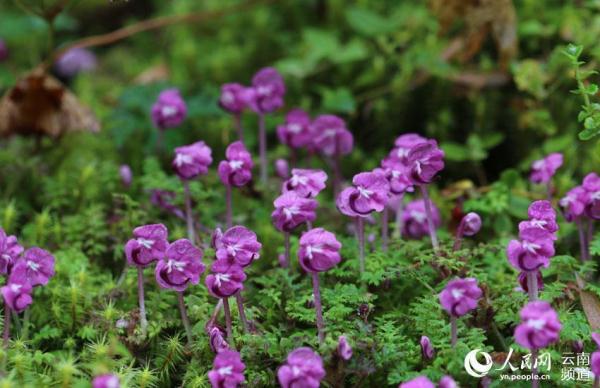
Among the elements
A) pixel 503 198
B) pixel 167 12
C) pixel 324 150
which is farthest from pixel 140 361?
pixel 167 12

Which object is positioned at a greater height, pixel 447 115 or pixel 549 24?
pixel 549 24

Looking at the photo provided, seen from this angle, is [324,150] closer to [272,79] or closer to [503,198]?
[272,79]

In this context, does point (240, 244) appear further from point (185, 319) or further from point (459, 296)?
point (459, 296)

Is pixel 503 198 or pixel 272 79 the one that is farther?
pixel 272 79

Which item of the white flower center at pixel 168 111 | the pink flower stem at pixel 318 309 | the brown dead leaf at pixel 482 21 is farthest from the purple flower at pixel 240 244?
the brown dead leaf at pixel 482 21

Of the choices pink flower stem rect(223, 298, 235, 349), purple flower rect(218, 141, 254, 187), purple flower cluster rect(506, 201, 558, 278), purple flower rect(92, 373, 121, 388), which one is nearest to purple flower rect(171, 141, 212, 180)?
purple flower rect(218, 141, 254, 187)

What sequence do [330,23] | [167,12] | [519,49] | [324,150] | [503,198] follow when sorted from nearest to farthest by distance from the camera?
1. [503,198]
2. [324,150]
3. [519,49]
4. [330,23]
5. [167,12]

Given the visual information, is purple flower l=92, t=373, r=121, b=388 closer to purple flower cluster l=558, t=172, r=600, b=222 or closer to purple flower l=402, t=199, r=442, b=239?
purple flower l=402, t=199, r=442, b=239

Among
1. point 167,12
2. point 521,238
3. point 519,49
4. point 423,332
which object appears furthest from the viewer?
point 167,12

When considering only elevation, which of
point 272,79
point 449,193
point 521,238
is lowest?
Result: point 449,193
